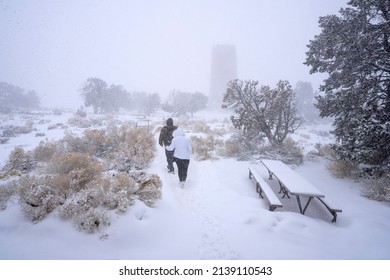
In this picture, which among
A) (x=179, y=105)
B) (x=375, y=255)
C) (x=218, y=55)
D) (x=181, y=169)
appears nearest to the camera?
(x=375, y=255)

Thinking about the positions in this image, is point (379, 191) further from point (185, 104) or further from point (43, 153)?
point (185, 104)

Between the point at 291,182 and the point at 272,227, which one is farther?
the point at 291,182

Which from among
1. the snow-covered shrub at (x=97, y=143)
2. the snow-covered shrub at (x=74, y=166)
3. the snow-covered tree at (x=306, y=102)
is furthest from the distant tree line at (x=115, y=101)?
the snow-covered shrub at (x=74, y=166)

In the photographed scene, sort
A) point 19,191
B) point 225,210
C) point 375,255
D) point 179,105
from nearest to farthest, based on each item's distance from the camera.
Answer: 1. point 375,255
2. point 19,191
3. point 225,210
4. point 179,105

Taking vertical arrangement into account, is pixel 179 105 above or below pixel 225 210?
above

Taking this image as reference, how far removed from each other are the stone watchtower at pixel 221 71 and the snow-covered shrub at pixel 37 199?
56779mm

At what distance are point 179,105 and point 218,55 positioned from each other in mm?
25181

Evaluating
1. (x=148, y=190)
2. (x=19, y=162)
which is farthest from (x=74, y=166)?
(x=19, y=162)

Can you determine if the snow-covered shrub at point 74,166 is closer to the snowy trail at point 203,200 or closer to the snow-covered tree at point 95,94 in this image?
the snowy trail at point 203,200

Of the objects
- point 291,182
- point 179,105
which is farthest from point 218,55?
point 291,182

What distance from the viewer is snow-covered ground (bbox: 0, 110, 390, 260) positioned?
3.50 metres

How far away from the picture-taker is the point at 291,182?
215 inches
